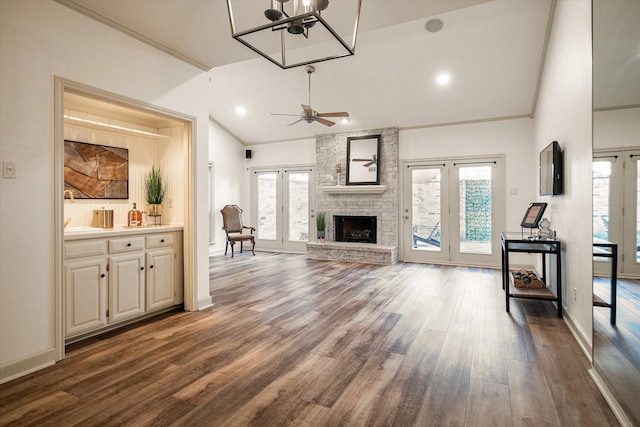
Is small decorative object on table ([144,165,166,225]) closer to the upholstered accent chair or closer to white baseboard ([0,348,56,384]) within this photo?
white baseboard ([0,348,56,384])

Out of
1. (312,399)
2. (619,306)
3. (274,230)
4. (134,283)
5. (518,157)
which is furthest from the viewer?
(274,230)

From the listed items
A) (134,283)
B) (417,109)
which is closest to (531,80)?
(417,109)

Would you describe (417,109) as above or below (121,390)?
above

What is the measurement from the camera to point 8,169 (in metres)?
2.30

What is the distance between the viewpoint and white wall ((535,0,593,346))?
2721 millimetres

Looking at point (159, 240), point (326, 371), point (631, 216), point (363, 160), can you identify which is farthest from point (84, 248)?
point (363, 160)

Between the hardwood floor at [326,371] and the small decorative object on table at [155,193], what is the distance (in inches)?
46.5

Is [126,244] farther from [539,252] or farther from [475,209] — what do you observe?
[475,209]

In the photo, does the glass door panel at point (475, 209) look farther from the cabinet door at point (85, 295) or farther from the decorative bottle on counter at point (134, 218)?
the cabinet door at point (85, 295)

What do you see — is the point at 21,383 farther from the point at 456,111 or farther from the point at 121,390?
the point at 456,111

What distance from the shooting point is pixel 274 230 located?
8.60 m

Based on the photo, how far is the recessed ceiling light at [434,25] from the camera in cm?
448

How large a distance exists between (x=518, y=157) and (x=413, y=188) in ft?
6.33

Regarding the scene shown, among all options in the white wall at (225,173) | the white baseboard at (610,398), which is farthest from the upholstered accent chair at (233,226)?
the white baseboard at (610,398)
